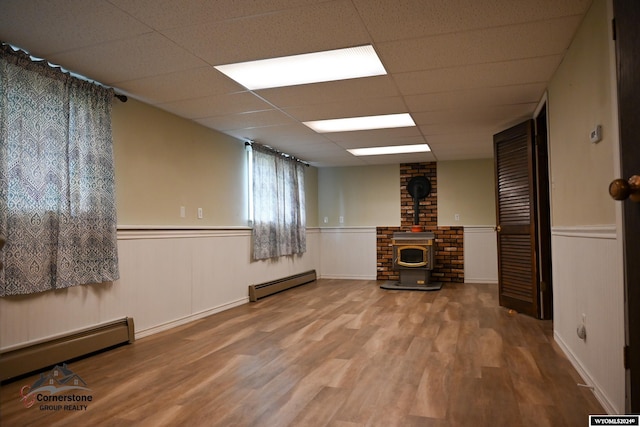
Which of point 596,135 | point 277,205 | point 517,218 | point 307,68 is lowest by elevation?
point 517,218

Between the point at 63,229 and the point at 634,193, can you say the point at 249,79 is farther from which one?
the point at 634,193

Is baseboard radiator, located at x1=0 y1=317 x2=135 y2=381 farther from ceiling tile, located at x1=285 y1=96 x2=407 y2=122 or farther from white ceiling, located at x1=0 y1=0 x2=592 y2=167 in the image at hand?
ceiling tile, located at x1=285 y1=96 x2=407 y2=122

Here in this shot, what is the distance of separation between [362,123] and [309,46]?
7.03ft

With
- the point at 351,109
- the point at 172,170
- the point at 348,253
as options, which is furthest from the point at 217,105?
the point at 348,253

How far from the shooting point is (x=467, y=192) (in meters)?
7.19

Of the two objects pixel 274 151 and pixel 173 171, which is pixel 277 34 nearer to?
pixel 173 171

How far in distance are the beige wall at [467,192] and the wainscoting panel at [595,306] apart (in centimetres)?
410

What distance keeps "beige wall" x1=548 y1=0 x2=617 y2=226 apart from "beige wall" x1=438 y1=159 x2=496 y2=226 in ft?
12.7

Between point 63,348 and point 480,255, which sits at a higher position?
point 480,255

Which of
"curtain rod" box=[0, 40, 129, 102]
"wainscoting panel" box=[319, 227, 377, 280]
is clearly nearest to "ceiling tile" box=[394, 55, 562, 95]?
"curtain rod" box=[0, 40, 129, 102]

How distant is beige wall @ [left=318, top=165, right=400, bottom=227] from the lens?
7598 millimetres

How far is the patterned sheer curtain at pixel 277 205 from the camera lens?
552 cm

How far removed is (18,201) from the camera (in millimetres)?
2602

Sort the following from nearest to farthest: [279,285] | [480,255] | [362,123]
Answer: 1. [362,123]
2. [279,285]
3. [480,255]
